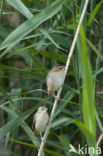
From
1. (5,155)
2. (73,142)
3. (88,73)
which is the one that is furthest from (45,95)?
(88,73)

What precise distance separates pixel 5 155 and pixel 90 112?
1.41 m

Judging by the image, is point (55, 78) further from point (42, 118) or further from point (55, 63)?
point (55, 63)

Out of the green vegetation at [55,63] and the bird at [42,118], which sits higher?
the green vegetation at [55,63]

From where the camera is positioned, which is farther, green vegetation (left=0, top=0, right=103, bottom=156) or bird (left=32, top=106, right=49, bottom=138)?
bird (left=32, top=106, right=49, bottom=138)

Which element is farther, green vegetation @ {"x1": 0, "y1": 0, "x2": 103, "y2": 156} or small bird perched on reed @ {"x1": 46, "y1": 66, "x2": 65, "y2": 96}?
small bird perched on reed @ {"x1": 46, "y1": 66, "x2": 65, "y2": 96}

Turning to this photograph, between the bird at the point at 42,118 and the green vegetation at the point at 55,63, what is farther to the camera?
the bird at the point at 42,118

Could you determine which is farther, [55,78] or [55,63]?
[55,63]

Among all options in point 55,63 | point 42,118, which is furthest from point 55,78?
point 55,63

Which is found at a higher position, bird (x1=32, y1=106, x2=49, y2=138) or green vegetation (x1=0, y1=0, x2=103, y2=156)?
green vegetation (x1=0, y1=0, x2=103, y2=156)

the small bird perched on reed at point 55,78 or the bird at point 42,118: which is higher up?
the small bird perched on reed at point 55,78

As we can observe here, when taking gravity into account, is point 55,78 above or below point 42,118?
above

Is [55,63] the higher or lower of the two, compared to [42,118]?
higher

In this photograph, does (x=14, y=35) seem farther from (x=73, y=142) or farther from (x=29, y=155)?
(x=73, y=142)

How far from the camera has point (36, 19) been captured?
55.4 inches
